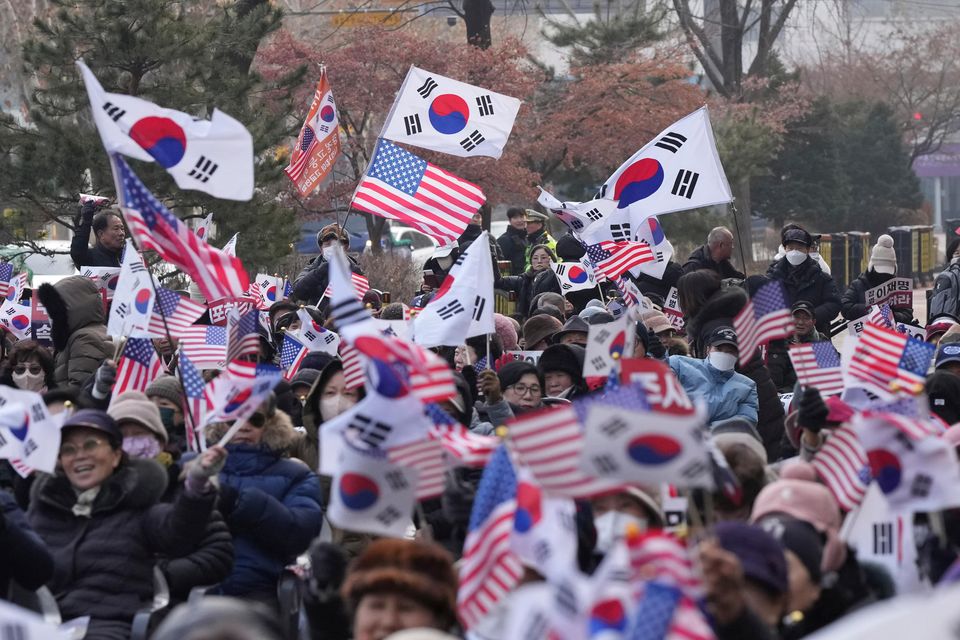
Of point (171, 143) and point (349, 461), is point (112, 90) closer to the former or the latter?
point (171, 143)

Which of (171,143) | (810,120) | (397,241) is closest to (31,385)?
(171,143)

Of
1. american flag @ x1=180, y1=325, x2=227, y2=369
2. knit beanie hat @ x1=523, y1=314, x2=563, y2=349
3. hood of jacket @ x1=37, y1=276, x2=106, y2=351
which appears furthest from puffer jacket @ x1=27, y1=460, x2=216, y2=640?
knit beanie hat @ x1=523, y1=314, x2=563, y2=349

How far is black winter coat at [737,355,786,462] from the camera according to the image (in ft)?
33.2

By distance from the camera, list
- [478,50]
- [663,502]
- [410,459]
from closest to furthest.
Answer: [410,459]
[663,502]
[478,50]

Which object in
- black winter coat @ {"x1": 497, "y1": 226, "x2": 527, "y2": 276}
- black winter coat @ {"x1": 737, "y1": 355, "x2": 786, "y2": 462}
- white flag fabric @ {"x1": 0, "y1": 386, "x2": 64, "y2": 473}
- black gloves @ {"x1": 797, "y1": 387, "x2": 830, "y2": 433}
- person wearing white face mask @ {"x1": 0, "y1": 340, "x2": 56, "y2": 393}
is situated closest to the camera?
white flag fabric @ {"x1": 0, "y1": 386, "x2": 64, "y2": 473}

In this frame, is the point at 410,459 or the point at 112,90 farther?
the point at 112,90

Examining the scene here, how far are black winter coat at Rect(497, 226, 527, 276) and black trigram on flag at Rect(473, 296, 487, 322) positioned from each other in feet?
28.3

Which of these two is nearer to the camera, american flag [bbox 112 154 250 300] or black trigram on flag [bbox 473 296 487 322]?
american flag [bbox 112 154 250 300]

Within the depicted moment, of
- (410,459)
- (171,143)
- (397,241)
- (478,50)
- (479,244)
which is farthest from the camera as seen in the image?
(397,241)

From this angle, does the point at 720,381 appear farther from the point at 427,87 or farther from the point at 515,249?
the point at 515,249

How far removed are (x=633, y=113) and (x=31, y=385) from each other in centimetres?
2223

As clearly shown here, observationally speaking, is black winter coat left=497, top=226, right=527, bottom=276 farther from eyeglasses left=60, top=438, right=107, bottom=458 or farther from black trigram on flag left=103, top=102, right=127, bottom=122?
eyeglasses left=60, top=438, right=107, bottom=458

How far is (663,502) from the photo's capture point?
6723 millimetres

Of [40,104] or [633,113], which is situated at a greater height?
[40,104]
